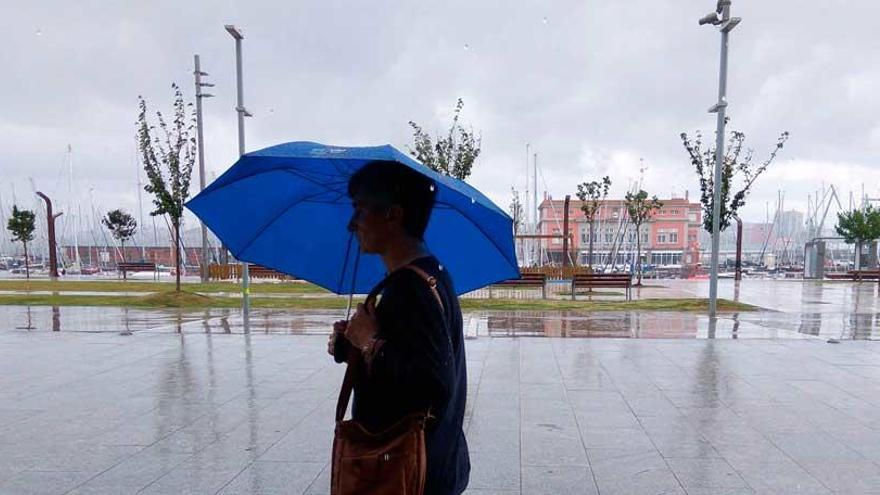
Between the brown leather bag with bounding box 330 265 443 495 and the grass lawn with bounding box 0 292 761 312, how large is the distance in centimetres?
1287

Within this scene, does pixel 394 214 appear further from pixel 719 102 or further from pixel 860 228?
pixel 860 228

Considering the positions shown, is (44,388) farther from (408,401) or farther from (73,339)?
(408,401)

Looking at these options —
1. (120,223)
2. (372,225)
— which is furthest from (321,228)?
(120,223)

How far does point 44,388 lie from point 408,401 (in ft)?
20.5

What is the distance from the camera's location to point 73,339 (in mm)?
9297

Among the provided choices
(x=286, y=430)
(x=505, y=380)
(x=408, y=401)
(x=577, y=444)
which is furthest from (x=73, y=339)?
(x=408, y=401)

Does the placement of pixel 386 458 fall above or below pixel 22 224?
below

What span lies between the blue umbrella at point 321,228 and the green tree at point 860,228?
35.9m

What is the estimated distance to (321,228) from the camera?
2.57 m

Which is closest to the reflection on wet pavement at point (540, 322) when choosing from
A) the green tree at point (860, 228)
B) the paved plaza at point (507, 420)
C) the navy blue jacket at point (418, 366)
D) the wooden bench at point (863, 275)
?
the paved plaza at point (507, 420)

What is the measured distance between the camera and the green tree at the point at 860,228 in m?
30.5

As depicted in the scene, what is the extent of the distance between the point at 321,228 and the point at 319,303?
13553 millimetres

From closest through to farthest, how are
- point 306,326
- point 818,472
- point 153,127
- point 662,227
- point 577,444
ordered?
point 818,472 → point 577,444 → point 306,326 → point 153,127 → point 662,227

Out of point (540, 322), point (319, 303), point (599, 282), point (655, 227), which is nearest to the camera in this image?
point (540, 322)
